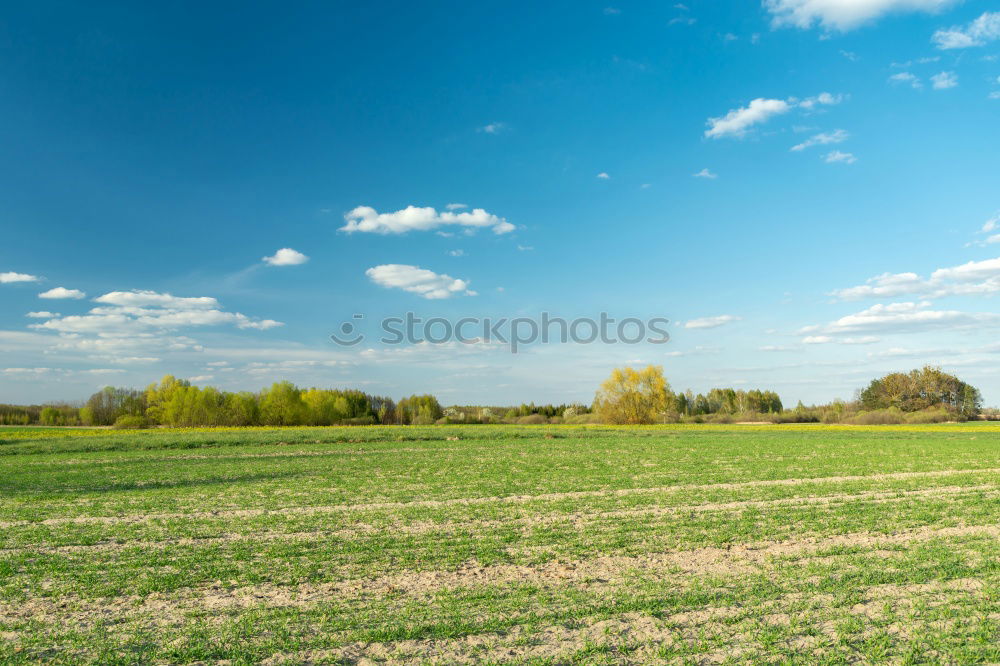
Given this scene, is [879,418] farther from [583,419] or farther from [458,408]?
[458,408]

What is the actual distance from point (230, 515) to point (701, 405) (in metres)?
120

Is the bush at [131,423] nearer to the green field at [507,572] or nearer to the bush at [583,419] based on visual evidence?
the bush at [583,419]

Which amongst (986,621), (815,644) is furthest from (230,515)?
(986,621)

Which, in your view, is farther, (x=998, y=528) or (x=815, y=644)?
(x=998, y=528)

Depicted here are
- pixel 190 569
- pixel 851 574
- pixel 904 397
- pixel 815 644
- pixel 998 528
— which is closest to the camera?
pixel 815 644

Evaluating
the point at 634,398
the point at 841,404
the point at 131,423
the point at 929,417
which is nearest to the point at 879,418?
the point at 929,417

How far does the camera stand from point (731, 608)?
23.7 ft

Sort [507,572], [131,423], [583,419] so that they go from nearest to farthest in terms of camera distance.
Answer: [507,572]
[131,423]
[583,419]

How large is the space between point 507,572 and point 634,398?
268 ft

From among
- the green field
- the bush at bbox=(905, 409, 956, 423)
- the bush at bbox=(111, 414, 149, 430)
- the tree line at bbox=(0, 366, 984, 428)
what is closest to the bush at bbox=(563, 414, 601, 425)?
the tree line at bbox=(0, 366, 984, 428)

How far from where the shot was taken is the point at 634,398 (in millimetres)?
87875

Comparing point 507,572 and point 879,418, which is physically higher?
point 507,572

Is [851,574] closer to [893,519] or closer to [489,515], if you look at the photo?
[893,519]

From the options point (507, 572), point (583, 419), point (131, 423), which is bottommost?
point (583, 419)
